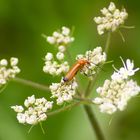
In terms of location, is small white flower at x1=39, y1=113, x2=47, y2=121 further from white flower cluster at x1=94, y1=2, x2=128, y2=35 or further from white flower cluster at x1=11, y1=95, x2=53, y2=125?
white flower cluster at x1=94, y1=2, x2=128, y2=35

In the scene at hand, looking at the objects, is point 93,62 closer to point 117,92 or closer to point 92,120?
point 117,92

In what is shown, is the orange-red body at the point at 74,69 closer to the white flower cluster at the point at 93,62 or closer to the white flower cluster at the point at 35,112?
the white flower cluster at the point at 93,62

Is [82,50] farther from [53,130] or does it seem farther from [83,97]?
[83,97]

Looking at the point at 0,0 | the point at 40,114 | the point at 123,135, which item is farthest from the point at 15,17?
the point at 40,114

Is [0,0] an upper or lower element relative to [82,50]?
upper

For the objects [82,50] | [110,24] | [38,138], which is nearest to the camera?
[110,24]

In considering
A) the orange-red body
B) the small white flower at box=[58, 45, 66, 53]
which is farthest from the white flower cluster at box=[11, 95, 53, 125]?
the small white flower at box=[58, 45, 66, 53]
